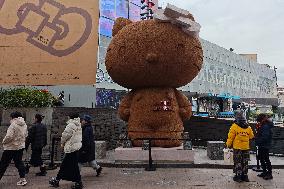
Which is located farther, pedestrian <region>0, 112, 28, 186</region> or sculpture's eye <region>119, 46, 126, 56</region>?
sculpture's eye <region>119, 46, 126, 56</region>

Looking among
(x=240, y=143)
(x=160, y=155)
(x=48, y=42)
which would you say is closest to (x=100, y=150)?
(x=160, y=155)

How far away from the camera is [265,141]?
6.84 meters

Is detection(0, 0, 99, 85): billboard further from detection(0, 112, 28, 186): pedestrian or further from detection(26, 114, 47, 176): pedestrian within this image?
detection(0, 112, 28, 186): pedestrian

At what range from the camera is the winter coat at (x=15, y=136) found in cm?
618

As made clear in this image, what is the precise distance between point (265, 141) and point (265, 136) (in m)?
0.12

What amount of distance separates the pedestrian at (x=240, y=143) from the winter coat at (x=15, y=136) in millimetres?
4432

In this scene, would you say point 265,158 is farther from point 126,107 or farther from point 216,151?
point 126,107

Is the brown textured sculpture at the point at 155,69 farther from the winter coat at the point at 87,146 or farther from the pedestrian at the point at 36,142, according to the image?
the pedestrian at the point at 36,142

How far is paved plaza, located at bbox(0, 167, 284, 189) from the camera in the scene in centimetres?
627

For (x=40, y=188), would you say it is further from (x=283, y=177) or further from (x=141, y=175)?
(x=283, y=177)

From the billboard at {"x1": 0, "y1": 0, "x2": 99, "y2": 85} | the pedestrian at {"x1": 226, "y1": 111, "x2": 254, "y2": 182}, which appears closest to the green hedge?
the pedestrian at {"x1": 226, "y1": 111, "x2": 254, "y2": 182}

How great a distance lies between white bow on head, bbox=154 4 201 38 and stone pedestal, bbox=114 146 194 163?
11.1 feet

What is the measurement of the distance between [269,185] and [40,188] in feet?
15.5

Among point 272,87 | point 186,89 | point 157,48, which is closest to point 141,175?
point 157,48
